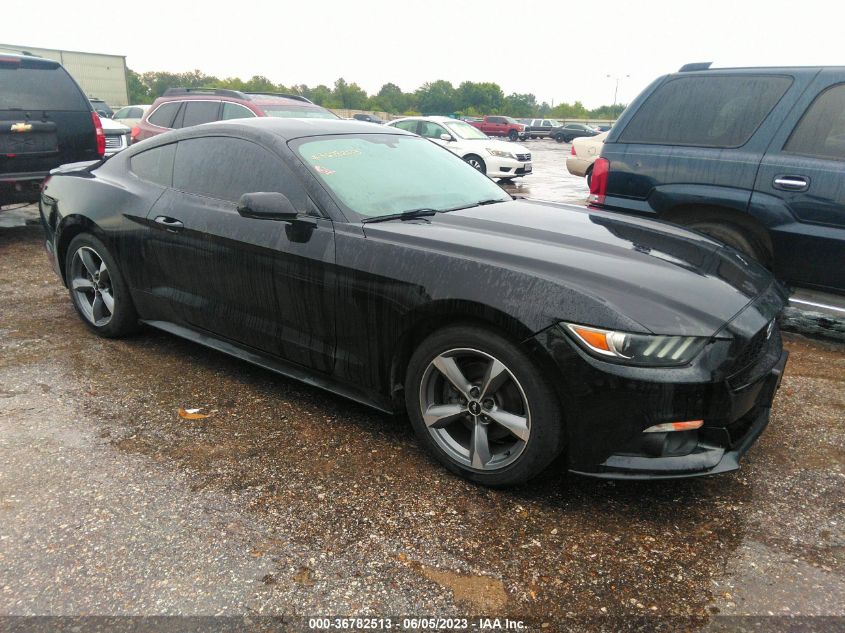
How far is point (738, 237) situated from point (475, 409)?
272 centimetres

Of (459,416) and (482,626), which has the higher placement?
(459,416)

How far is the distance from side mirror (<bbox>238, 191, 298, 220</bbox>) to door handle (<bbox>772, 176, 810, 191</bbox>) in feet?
10.3

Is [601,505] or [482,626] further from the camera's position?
[601,505]

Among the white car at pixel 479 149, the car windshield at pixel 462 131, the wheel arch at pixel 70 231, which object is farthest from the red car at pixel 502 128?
the wheel arch at pixel 70 231

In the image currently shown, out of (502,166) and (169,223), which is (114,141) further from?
(502,166)

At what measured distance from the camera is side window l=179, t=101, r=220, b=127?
33.3 feet

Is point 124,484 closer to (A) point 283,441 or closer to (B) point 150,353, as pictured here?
(A) point 283,441

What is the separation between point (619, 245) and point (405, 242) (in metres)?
0.98

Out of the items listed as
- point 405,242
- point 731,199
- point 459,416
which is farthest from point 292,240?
point 731,199

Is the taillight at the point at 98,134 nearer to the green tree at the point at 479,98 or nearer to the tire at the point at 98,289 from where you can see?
the tire at the point at 98,289

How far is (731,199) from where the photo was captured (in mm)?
4441

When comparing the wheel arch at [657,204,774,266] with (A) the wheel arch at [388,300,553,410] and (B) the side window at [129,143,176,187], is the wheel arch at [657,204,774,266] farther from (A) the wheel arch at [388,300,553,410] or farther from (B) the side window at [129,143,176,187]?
(B) the side window at [129,143,176,187]

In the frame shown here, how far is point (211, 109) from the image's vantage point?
1019 centimetres

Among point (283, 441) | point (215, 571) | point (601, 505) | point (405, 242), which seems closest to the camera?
point (215, 571)
